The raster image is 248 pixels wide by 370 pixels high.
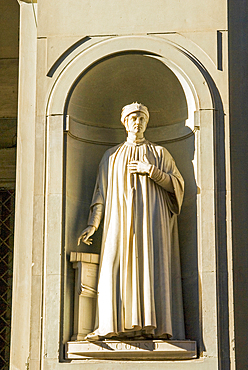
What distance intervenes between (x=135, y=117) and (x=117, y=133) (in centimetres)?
68

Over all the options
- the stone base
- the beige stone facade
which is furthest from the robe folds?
the beige stone facade

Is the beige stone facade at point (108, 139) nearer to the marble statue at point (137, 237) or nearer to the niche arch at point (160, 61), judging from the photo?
the niche arch at point (160, 61)

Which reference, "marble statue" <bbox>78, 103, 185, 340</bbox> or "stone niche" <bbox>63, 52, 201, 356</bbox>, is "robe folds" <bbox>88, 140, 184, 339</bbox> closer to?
"marble statue" <bbox>78, 103, 185, 340</bbox>

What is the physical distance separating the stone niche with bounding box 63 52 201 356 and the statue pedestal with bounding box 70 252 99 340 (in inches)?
3.0

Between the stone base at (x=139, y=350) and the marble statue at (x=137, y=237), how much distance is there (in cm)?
11

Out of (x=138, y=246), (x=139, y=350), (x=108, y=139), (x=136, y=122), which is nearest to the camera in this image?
(x=139, y=350)

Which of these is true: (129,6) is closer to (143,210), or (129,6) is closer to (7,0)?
(143,210)

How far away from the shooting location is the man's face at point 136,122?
444 inches

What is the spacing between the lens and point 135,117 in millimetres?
11281

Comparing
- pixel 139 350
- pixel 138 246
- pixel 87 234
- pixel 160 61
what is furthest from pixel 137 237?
pixel 160 61

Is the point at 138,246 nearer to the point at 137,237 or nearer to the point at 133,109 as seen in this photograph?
the point at 137,237

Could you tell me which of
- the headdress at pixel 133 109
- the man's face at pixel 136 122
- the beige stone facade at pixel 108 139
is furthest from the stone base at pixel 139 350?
the headdress at pixel 133 109

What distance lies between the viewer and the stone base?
10.3 m

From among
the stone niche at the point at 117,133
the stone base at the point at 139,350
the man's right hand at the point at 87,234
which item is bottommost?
the stone base at the point at 139,350
